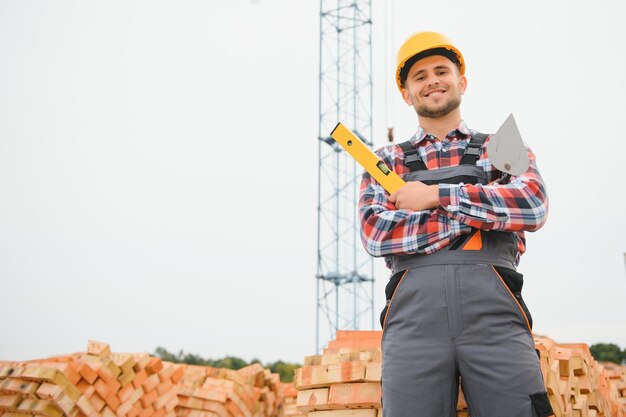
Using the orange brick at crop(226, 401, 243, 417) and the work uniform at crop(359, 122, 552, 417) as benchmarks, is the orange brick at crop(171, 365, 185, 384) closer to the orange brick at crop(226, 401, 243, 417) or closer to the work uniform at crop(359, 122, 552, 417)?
the orange brick at crop(226, 401, 243, 417)

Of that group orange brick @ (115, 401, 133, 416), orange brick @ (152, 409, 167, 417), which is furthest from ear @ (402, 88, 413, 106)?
orange brick @ (152, 409, 167, 417)

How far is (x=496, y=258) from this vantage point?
6.44 feet

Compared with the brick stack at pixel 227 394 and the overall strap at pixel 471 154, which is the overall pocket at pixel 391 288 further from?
the brick stack at pixel 227 394

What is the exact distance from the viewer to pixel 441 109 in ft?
7.41

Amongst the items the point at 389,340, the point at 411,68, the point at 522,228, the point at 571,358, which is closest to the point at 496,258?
the point at 522,228

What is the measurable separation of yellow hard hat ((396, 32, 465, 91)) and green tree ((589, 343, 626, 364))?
1328cm

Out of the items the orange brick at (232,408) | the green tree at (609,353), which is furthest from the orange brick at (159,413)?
the green tree at (609,353)

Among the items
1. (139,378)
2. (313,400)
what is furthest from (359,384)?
(139,378)

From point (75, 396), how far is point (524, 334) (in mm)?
3949

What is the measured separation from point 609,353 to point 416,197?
45.7ft

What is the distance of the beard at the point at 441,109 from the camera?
2263 mm

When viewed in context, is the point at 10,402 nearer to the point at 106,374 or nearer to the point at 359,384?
the point at 106,374

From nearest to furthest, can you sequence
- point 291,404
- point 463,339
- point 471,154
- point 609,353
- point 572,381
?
1. point 463,339
2. point 471,154
3. point 572,381
4. point 291,404
5. point 609,353

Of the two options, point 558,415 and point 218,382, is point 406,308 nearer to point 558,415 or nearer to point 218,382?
point 558,415
